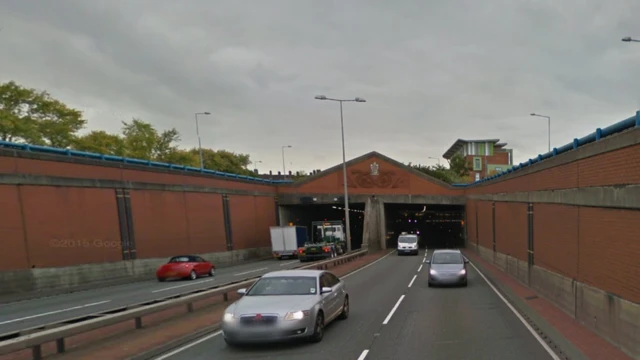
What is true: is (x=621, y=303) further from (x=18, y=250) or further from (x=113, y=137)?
(x=113, y=137)

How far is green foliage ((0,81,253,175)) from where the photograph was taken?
40.8 meters

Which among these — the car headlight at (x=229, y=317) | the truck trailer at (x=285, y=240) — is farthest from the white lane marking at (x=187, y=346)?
the truck trailer at (x=285, y=240)

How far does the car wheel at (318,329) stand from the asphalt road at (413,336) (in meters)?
0.15

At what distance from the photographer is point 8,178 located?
19.6 metres

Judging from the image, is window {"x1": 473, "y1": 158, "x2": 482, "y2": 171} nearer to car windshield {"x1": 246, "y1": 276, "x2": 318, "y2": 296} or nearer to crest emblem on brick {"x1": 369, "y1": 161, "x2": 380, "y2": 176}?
crest emblem on brick {"x1": 369, "y1": 161, "x2": 380, "y2": 176}

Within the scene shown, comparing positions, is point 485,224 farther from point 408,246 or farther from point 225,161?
point 225,161

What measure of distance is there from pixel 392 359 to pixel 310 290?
2.56 metres

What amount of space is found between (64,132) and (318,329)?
4524cm

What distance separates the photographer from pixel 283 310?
859 centimetres

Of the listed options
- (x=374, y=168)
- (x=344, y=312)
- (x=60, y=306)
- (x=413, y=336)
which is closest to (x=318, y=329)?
(x=413, y=336)

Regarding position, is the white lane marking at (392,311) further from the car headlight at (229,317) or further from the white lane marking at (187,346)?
the car headlight at (229,317)

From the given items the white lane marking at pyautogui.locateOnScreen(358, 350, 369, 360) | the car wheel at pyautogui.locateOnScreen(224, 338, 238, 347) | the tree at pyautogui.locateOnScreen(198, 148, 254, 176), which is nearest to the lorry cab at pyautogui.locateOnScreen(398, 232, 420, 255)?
the white lane marking at pyautogui.locateOnScreen(358, 350, 369, 360)

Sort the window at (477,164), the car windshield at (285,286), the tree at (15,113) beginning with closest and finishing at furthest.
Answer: the car windshield at (285,286) → the tree at (15,113) → the window at (477,164)

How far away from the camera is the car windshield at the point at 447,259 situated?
18688 millimetres
